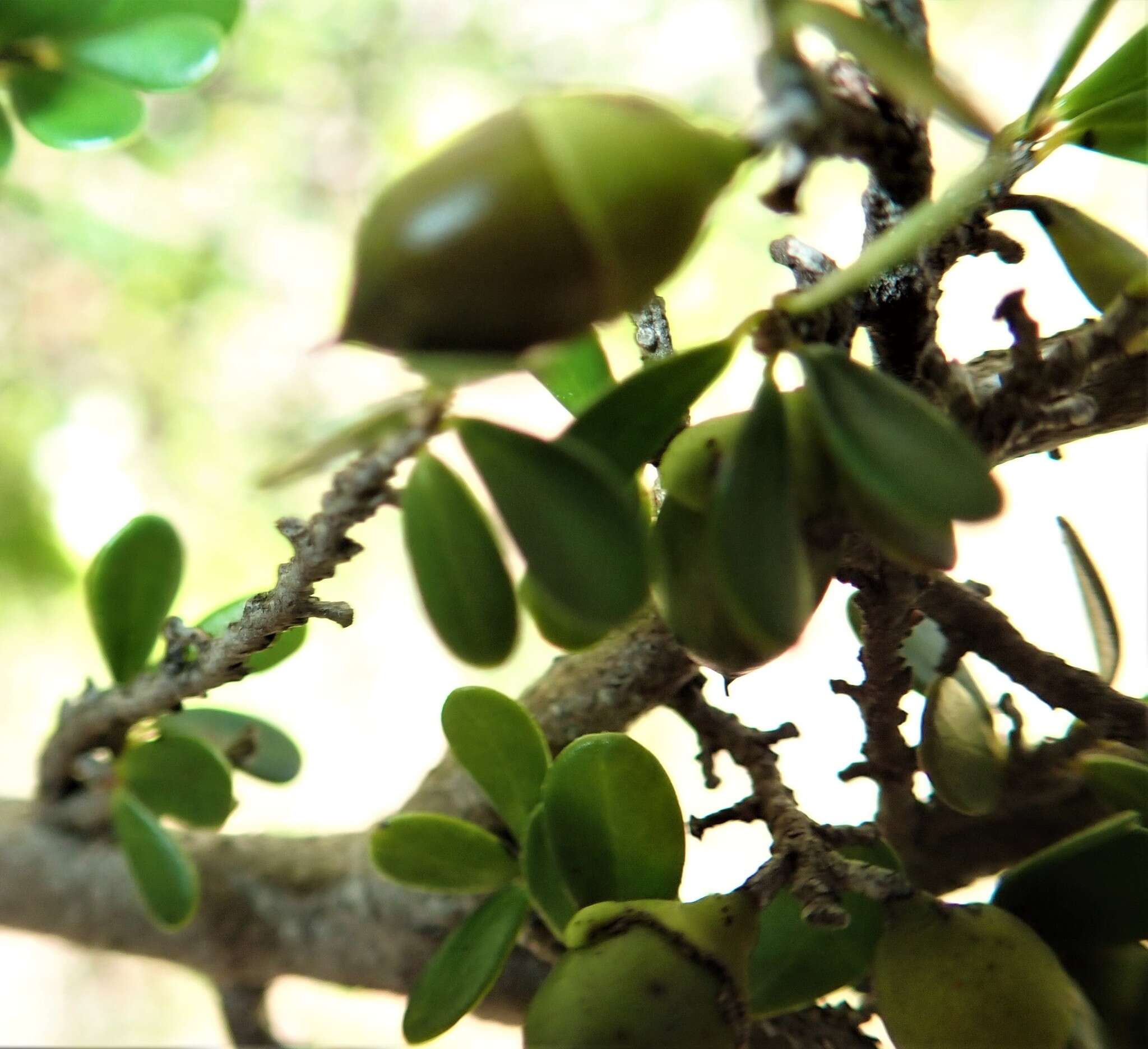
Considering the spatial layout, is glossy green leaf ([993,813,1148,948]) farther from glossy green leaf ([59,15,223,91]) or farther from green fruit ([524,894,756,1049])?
glossy green leaf ([59,15,223,91])

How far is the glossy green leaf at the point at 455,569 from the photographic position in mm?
273

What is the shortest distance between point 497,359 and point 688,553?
3.4 inches

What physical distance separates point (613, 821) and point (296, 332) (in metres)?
1.38

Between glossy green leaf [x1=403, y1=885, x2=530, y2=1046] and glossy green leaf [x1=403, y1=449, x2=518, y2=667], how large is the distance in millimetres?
182

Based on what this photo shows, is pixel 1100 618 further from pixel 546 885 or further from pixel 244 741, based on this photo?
pixel 244 741

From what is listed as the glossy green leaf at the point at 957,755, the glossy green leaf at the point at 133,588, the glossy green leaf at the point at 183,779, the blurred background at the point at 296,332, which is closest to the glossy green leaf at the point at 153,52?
the glossy green leaf at the point at 133,588

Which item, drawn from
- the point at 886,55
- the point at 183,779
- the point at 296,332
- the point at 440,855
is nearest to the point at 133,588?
the point at 183,779

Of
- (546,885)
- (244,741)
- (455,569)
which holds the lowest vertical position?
(244,741)

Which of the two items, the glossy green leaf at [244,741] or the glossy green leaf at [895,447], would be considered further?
the glossy green leaf at [244,741]

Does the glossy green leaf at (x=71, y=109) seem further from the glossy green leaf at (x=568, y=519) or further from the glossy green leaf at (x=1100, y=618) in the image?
the glossy green leaf at (x=1100, y=618)

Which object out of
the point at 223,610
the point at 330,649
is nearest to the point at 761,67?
the point at 223,610

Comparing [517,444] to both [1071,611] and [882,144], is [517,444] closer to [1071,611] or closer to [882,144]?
[882,144]

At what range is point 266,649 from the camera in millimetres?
438

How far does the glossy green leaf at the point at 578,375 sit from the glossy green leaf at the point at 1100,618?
219 mm
